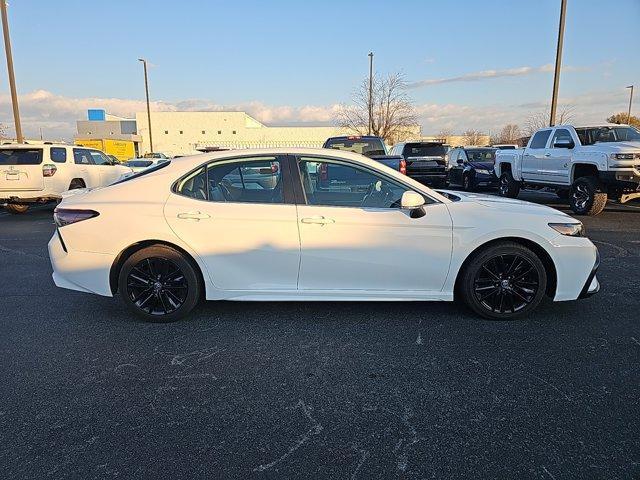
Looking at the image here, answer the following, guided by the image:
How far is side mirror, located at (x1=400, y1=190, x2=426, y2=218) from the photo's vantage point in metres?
3.96

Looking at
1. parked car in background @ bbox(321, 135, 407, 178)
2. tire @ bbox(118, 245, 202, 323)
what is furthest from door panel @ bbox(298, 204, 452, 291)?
parked car in background @ bbox(321, 135, 407, 178)

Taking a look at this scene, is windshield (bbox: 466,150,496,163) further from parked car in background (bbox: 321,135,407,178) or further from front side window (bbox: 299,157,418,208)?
front side window (bbox: 299,157,418,208)

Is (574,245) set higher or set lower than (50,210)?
higher

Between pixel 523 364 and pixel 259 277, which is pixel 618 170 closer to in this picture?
pixel 523 364

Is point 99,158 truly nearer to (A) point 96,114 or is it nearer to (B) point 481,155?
(B) point 481,155

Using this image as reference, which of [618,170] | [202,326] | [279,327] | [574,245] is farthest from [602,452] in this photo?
[618,170]

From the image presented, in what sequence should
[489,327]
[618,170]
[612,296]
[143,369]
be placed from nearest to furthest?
1. [143,369]
2. [489,327]
3. [612,296]
4. [618,170]

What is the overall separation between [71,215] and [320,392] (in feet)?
9.10

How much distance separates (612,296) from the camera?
490 centimetres

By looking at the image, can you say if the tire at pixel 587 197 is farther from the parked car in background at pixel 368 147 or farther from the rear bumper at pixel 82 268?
the rear bumper at pixel 82 268

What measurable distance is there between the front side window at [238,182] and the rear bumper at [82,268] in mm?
946

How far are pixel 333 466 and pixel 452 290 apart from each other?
2256 mm

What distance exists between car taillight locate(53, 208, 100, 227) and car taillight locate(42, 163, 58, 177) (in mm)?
8520

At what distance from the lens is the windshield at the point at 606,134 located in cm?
1035
